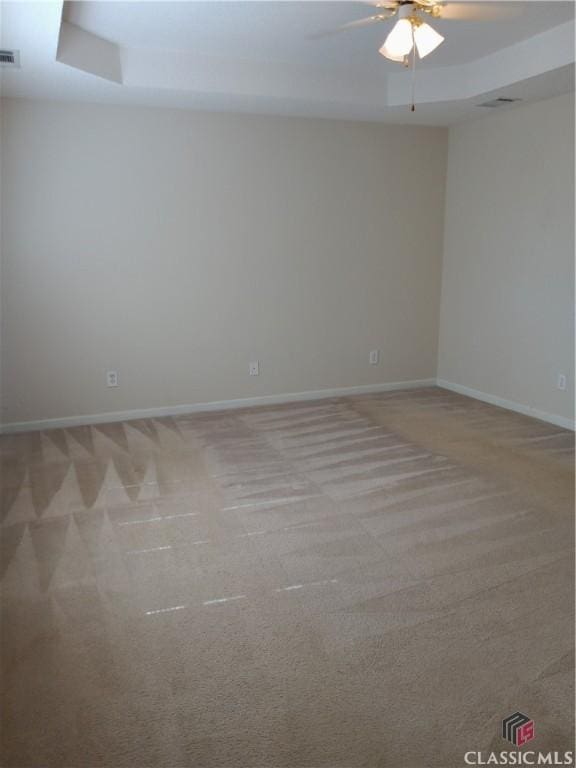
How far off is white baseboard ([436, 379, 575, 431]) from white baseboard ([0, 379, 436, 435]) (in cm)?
24

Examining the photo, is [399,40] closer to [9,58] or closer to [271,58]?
[271,58]

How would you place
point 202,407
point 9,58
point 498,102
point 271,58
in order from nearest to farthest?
point 9,58, point 271,58, point 498,102, point 202,407

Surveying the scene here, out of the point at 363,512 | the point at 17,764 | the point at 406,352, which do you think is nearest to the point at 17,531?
the point at 17,764

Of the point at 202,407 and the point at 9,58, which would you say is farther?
the point at 202,407

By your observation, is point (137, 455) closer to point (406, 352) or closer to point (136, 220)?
point (136, 220)

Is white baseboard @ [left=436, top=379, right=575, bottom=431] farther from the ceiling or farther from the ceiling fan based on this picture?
the ceiling fan

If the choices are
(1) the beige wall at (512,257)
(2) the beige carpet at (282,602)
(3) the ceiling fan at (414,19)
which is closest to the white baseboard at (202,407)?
(2) the beige carpet at (282,602)

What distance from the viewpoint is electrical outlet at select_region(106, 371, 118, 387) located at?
4793mm

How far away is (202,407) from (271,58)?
8.66 feet

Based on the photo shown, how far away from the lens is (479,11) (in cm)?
334

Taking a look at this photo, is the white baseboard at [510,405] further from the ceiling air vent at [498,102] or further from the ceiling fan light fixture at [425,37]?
the ceiling fan light fixture at [425,37]

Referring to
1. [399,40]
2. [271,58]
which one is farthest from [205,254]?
[399,40]

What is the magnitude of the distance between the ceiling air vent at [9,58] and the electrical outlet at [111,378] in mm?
2172

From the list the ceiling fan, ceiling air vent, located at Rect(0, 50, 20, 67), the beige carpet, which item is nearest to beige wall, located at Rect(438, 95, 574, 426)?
the beige carpet
